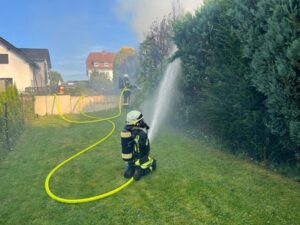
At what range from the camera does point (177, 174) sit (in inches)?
305

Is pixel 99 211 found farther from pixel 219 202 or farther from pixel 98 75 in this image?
pixel 98 75

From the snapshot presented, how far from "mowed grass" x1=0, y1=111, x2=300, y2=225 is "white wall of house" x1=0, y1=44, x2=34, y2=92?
90.9ft


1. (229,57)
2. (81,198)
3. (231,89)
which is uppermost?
(229,57)

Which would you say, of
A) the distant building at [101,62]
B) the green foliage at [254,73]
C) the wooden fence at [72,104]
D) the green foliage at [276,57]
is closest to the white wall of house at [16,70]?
the wooden fence at [72,104]

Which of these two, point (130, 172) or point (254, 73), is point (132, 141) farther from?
point (254, 73)

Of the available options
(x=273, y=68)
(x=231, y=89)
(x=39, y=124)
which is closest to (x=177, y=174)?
(x=231, y=89)

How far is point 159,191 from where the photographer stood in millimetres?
6773

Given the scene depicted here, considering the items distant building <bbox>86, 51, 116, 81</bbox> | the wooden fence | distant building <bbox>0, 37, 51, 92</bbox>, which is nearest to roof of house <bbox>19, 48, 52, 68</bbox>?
distant building <bbox>0, 37, 51, 92</bbox>

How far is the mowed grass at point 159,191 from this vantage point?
5684mm

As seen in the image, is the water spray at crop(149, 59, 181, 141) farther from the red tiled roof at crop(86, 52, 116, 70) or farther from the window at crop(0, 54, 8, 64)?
the red tiled roof at crop(86, 52, 116, 70)

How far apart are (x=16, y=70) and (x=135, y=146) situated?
32589mm

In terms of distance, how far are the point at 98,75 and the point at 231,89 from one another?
46558 millimetres

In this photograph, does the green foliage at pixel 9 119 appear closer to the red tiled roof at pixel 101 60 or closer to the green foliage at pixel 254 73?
the green foliage at pixel 254 73

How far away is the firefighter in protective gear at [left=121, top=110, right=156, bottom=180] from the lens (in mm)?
7391
